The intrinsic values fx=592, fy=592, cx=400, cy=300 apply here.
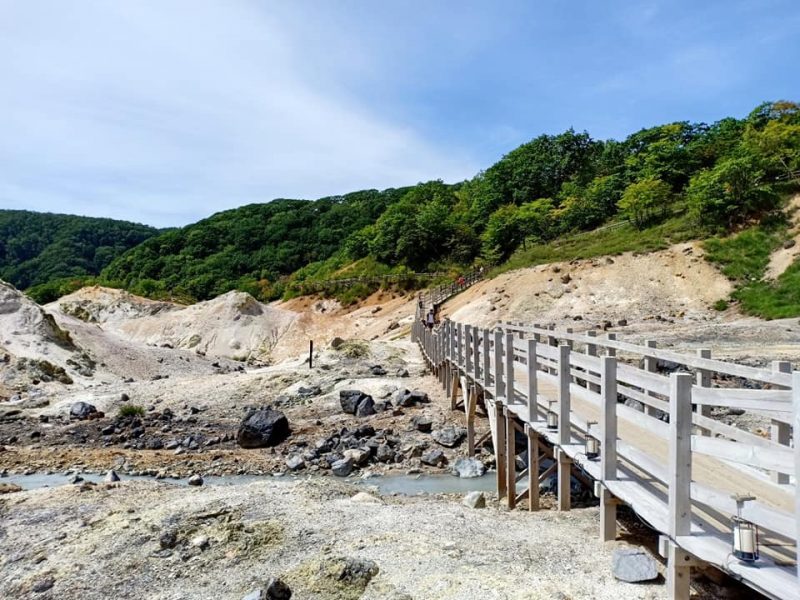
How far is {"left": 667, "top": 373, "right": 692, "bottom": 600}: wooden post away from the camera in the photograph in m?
4.32

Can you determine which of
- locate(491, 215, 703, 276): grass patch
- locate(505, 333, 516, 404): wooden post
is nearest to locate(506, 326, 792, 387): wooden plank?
locate(505, 333, 516, 404): wooden post

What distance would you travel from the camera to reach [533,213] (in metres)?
51.4

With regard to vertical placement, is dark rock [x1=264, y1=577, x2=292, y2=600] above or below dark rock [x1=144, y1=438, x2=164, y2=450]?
above

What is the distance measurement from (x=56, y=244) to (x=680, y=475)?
128720 millimetres

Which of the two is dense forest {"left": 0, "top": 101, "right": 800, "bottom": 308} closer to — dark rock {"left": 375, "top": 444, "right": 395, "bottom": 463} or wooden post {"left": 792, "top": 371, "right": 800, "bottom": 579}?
dark rock {"left": 375, "top": 444, "right": 395, "bottom": 463}

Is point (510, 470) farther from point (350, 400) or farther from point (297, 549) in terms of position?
point (350, 400)

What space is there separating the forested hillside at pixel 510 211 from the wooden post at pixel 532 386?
1263 inches

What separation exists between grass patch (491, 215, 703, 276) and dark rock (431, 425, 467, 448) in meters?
24.8

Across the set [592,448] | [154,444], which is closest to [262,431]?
[154,444]

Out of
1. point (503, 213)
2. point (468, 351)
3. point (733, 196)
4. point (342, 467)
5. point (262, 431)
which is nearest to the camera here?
point (342, 467)

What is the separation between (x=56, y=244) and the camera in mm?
113188

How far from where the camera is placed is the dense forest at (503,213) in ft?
126

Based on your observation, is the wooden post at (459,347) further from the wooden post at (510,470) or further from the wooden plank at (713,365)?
the wooden plank at (713,365)

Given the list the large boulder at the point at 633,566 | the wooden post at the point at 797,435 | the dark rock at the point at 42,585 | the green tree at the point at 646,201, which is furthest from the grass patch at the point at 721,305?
the dark rock at the point at 42,585
